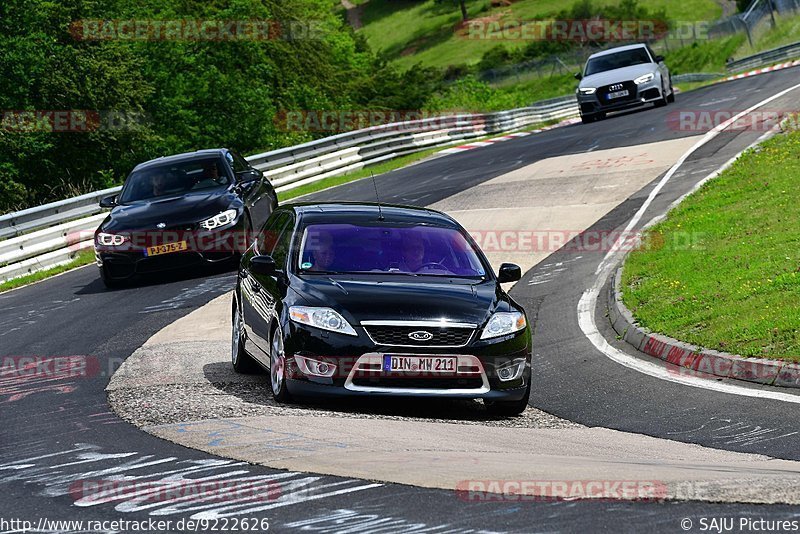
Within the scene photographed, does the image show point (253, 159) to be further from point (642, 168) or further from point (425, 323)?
point (425, 323)

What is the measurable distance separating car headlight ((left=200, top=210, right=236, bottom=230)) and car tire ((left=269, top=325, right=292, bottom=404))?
7.44 m

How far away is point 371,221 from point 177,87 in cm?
3036

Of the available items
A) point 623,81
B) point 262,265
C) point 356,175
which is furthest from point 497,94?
point 262,265

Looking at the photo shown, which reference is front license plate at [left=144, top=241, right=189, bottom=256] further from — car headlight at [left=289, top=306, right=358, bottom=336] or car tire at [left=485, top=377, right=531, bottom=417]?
car tire at [left=485, top=377, right=531, bottom=417]

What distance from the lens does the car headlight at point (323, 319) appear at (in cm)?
902

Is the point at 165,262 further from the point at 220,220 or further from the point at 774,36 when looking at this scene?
the point at 774,36

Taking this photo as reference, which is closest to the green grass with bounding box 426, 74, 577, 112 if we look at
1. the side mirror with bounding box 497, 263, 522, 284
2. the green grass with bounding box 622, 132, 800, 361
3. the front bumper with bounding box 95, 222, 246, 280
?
the green grass with bounding box 622, 132, 800, 361

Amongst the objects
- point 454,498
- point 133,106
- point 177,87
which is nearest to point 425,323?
point 454,498

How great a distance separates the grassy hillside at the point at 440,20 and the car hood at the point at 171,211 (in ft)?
281

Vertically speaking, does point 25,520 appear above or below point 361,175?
above

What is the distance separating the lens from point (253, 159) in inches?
1113

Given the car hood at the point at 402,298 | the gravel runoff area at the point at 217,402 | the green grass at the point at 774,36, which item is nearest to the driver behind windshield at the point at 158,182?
the gravel runoff area at the point at 217,402

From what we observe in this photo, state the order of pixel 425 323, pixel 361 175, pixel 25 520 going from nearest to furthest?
1. pixel 25 520
2. pixel 425 323
3. pixel 361 175

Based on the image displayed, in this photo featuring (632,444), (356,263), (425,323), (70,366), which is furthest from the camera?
(70,366)
